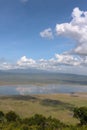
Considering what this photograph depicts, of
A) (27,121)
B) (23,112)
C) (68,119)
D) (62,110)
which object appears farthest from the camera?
(62,110)

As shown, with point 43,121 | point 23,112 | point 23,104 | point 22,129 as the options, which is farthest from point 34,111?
point 22,129

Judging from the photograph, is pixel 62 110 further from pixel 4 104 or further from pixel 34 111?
pixel 4 104

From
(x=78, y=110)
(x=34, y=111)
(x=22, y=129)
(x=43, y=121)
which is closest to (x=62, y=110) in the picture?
(x=34, y=111)

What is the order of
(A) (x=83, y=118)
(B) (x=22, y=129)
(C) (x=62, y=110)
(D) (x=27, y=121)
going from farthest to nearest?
1. (C) (x=62, y=110)
2. (A) (x=83, y=118)
3. (D) (x=27, y=121)
4. (B) (x=22, y=129)

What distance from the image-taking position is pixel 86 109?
69.9 m

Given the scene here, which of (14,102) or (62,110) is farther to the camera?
(14,102)

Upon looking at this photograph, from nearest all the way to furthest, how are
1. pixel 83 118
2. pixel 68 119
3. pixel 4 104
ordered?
pixel 83 118, pixel 68 119, pixel 4 104

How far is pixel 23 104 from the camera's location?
116000 mm

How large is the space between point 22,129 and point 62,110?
66903 mm

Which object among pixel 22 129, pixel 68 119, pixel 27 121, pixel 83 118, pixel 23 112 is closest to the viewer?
pixel 22 129

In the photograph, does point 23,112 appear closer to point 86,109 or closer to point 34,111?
point 34,111

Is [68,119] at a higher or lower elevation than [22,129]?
lower

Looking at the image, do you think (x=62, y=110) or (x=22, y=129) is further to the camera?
(x=62, y=110)

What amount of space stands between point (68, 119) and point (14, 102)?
3596 cm
